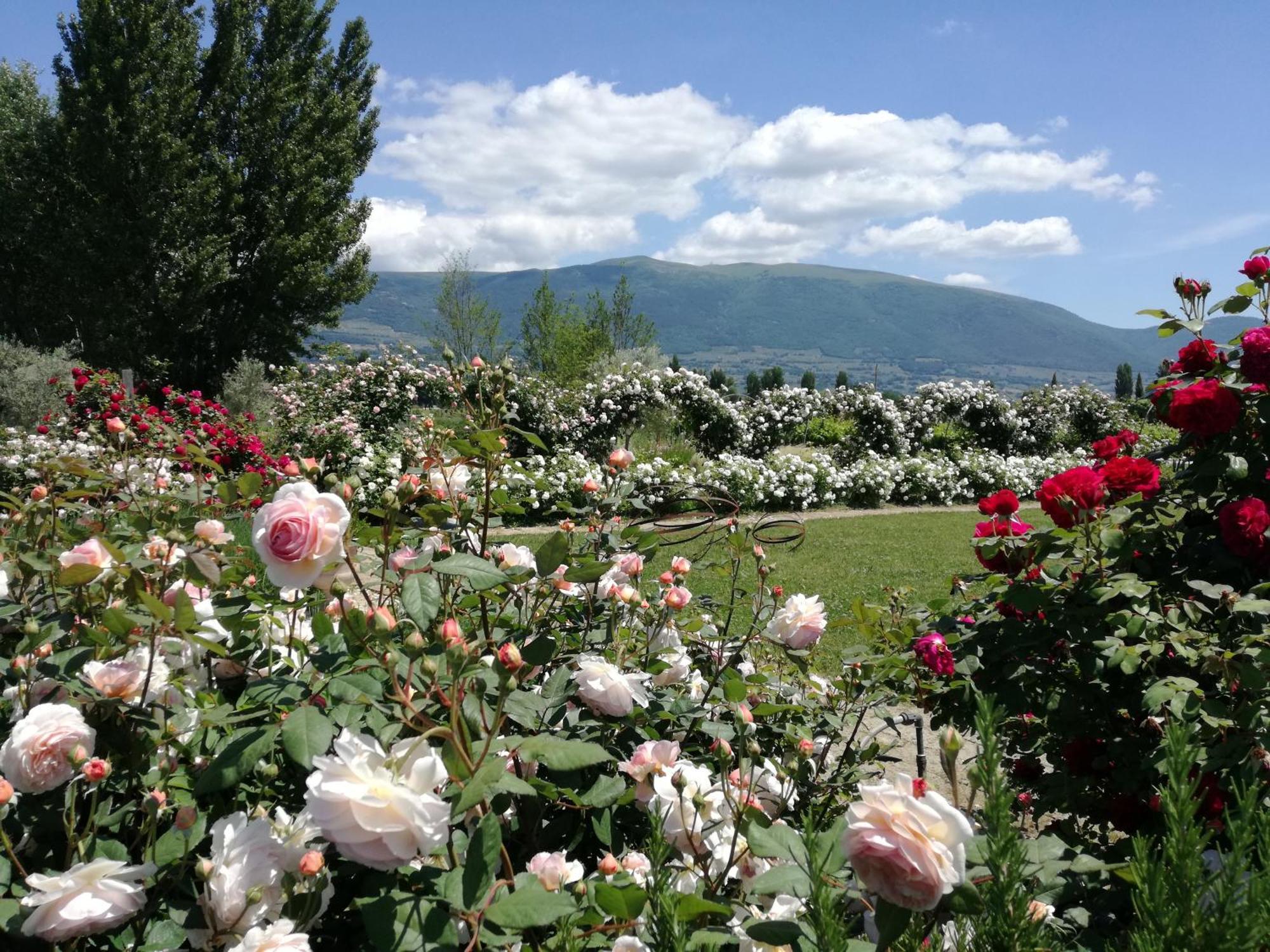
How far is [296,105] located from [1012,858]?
22.7 metres

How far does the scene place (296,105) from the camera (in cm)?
1966

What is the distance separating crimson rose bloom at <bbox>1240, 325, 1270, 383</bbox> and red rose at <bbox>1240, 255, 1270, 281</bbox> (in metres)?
0.18

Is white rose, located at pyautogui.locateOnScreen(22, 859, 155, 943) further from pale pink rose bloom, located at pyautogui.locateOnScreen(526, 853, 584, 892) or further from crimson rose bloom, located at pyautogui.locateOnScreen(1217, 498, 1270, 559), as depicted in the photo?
crimson rose bloom, located at pyautogui.locateOnScreen(1217, 498, 1270, 559)

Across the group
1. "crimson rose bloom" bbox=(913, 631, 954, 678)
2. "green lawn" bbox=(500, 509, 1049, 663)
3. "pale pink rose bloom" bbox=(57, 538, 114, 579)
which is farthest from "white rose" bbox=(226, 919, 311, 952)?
"green lawn" bbox=(500, 509, 1049, 663)

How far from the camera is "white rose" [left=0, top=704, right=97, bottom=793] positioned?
0.92 metres

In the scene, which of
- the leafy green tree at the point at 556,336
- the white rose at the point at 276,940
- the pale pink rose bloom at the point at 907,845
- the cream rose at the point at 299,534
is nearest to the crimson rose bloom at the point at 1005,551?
the pale pink rose bloom at the point at 907,845

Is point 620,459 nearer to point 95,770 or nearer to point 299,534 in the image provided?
point 299,534

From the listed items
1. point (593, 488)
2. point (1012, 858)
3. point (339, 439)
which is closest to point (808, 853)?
point (1012, 858)

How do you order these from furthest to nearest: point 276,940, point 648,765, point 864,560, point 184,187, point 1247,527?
1. point 184,187
2. point 864,560
3. point 1247,527
4. point 648,765
5. point 276,940

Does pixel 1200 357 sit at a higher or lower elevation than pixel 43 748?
higher

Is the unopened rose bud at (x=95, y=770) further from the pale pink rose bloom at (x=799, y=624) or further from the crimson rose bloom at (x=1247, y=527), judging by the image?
the crimson rose bloom at (x=1247, y=527)

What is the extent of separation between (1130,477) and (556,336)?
26.5m

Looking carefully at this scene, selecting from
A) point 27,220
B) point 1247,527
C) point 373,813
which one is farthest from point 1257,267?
point 27,220

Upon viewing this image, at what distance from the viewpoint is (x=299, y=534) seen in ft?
3.01
